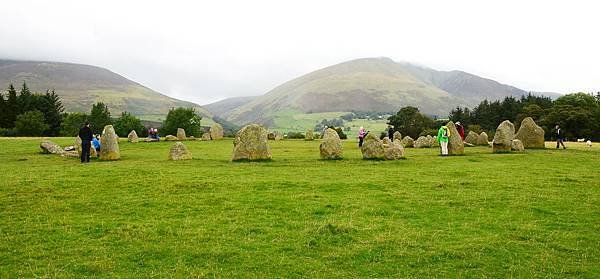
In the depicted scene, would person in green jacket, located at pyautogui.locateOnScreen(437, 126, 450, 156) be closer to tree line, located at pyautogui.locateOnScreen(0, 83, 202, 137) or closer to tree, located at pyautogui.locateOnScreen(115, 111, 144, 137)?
tree line, located at pyautogui.locateOnScreen(0, 83, 202, 137)

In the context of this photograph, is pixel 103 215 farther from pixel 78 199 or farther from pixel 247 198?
pixel 247 198

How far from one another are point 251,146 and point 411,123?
63.3 m

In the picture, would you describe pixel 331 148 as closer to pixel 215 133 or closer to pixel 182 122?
pixel 215 133

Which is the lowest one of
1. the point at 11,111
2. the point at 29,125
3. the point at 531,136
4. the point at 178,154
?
the point at 178,154

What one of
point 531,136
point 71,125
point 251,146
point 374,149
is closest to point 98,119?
point 71,125

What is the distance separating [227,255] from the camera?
31.1ft

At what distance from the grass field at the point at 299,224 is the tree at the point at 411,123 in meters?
62.5

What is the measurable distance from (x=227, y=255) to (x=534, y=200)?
403 inches

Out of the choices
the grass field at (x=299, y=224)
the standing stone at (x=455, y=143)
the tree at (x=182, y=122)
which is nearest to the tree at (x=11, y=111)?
the tree at (x=182, y=122)

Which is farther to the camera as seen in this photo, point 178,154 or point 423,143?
point 423,143

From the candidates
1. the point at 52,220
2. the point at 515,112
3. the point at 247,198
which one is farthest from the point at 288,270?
the point at 515,112

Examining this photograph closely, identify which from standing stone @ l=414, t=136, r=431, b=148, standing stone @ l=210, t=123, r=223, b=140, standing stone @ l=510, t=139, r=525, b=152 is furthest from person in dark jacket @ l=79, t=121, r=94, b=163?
standing stone @ l=210, t=123, r=223, b=140

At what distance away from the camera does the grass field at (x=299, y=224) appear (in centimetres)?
894

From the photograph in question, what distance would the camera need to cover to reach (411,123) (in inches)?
3359
